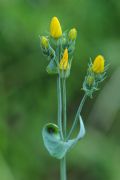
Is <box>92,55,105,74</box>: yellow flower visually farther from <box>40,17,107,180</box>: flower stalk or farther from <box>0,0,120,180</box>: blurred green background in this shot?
<box>0,0,120,180</box>: blurred green background

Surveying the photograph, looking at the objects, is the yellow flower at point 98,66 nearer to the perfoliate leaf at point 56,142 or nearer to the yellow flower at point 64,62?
the yellow flower at point 64,62

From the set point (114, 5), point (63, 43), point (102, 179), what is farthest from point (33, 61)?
point (63, 43)

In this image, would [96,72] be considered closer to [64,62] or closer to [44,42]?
[64,62]

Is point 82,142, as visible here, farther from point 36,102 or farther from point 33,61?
point 33,61

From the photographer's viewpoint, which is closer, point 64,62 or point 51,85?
point 64,62

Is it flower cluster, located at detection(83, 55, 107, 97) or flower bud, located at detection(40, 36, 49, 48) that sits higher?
flower bud, located at detection(40, 36, 49, 48)

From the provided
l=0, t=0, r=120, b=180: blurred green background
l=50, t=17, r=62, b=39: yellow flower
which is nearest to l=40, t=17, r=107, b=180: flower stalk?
l=50, t=17, r=62, b=39: yellow flower

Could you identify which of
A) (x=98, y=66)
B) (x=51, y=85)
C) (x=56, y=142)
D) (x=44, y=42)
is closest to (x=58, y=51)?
(x=44, y=42)
